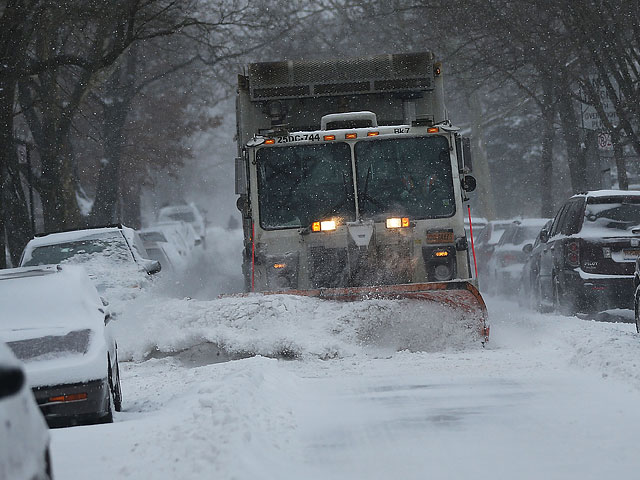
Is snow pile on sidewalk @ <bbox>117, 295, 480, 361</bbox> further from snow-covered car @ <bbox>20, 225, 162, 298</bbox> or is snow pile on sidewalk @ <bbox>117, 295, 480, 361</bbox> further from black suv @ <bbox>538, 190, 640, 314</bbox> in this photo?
black suv @ <bbox>538, 190, 640, 314</bbox>

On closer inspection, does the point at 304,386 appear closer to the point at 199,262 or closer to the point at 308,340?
the point at 308,340

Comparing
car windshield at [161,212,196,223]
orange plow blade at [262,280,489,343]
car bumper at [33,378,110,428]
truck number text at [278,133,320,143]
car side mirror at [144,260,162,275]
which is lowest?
car bumper at [33,378,110,428]

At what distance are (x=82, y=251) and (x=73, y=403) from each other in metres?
8.74

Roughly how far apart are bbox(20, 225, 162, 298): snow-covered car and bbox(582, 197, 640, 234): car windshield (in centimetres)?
639

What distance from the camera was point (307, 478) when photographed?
5.70 m

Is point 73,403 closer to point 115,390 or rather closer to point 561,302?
point 115,390

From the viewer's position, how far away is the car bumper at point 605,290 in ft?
49.3

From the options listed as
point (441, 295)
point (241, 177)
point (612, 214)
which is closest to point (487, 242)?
point (612, 214)

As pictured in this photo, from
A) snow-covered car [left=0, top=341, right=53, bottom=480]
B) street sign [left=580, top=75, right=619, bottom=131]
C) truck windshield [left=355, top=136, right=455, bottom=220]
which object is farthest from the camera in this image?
street sign [left=580, top=75, right=619, bottom=131]

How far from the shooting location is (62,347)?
7844 millimetres

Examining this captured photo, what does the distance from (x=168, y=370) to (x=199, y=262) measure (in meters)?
25.9

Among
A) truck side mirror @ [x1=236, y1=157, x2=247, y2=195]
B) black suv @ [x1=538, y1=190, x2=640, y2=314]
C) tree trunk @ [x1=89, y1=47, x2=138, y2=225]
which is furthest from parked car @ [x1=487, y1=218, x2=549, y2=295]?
tree trunk @ [x1=89, y1=47, x2=138, y2=225]

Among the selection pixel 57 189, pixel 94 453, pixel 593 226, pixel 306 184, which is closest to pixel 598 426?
pixel 94 453

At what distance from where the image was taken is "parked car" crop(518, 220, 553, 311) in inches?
718
